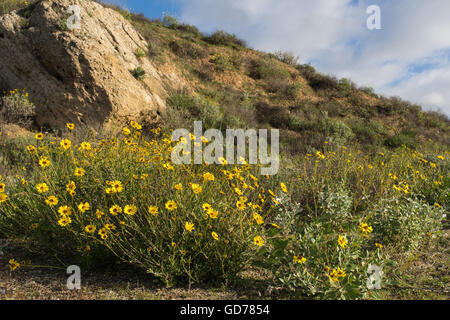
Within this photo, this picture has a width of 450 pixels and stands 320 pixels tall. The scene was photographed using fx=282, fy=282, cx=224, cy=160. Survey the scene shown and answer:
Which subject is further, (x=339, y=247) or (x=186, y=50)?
(x=186, y=50)

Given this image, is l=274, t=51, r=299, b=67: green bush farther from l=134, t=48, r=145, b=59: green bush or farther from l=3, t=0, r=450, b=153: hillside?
l=134, t=48, r=145, b=59: green bush

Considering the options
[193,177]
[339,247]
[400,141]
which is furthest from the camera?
[400,141]

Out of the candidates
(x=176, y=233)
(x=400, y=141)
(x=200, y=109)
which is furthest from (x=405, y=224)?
(x=400, y=141)

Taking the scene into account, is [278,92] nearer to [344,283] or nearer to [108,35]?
[108,35]

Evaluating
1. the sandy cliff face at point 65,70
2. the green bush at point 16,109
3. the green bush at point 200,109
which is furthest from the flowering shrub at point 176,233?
the green bush at point 200,109

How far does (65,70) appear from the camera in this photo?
23.4 feet

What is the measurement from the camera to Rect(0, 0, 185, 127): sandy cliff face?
7.11 metres

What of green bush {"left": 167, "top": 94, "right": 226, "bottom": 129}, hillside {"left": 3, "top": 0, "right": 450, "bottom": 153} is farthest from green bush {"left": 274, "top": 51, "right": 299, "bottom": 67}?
green bush {"left": 167, "top": 94, "right": 226, "bottom": 129}

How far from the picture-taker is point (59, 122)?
732 cm

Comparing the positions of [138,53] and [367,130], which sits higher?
[138,53]

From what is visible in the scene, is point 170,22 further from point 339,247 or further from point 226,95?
point 339,247

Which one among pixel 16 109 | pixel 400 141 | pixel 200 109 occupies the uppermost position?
pixel 200 109

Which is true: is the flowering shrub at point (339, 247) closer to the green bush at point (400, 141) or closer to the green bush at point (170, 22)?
the green bush at point (400, 141)

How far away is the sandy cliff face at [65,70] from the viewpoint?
711cm
